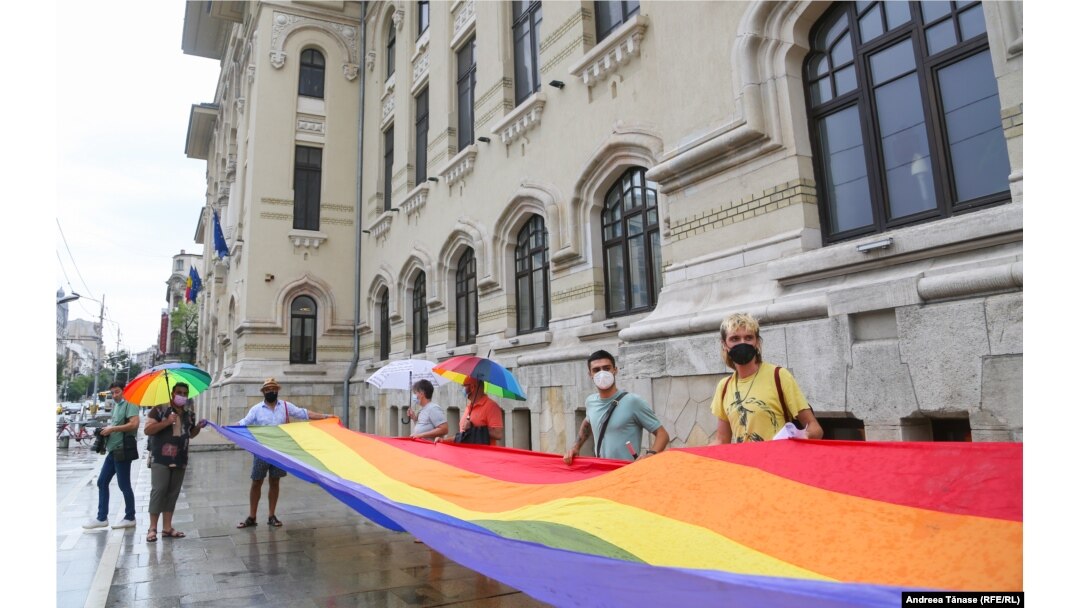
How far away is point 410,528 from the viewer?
4.20 m

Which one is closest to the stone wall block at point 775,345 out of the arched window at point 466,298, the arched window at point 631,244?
the arched window at point 631,244

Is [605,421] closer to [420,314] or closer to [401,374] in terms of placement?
[401,374]

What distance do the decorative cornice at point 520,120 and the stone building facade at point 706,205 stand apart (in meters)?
0.05

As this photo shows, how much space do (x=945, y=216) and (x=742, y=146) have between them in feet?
7.46

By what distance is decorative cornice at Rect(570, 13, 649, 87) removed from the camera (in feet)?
32.6

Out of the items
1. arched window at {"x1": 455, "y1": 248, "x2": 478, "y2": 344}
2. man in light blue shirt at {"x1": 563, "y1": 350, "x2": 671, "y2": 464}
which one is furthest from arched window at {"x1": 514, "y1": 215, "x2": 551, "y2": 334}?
man in light blue shirt at {"x1": 563, "y1": 350, "x2": 671, "y2": 464}

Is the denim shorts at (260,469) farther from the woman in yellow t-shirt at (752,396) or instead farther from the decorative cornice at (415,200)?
the decorative cornice at (415,200)

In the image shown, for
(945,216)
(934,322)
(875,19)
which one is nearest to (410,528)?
(934,322)

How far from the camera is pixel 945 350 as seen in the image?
5.09 meters

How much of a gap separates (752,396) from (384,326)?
63.5 ft

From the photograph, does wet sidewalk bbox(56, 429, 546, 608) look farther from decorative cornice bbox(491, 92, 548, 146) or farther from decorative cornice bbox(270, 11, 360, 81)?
Result: decorative cornice bbox(270, 11, 360, 81)

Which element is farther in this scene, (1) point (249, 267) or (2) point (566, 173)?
(1) point (249, 267)

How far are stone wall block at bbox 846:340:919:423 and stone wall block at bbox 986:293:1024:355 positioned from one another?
2.40ft

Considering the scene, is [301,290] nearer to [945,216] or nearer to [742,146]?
[742,146]
